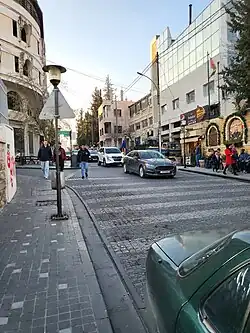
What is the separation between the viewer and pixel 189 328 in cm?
156

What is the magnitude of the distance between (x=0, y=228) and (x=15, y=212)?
5.62 feet

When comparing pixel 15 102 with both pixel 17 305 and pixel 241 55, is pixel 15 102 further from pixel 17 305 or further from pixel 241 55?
pixel 17 305

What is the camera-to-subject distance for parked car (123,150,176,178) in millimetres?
16516

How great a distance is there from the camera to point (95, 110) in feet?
290

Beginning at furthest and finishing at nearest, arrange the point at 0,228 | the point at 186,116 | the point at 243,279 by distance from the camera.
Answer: the point at 186,116 < the point at 0,228 < the point at 243,279

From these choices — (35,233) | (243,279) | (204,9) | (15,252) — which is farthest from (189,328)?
(204,9)

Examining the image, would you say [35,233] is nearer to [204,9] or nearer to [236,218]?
[236,218]

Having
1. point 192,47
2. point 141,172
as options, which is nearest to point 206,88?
point 192,47

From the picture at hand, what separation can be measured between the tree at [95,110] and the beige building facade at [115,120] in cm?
1712

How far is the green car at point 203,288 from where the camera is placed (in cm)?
144

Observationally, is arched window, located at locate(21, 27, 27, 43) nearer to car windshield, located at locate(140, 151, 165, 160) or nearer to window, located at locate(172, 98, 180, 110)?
window, located at locate(172, 98, 180, 110)

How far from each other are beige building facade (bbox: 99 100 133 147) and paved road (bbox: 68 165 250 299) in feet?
178

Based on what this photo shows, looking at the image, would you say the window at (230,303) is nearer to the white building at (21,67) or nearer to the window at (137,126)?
the white building at (21,67)

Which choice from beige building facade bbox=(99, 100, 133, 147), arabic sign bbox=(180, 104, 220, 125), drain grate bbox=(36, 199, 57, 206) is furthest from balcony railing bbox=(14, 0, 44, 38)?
drain grate bbox=(36, 199, 57, 206)
